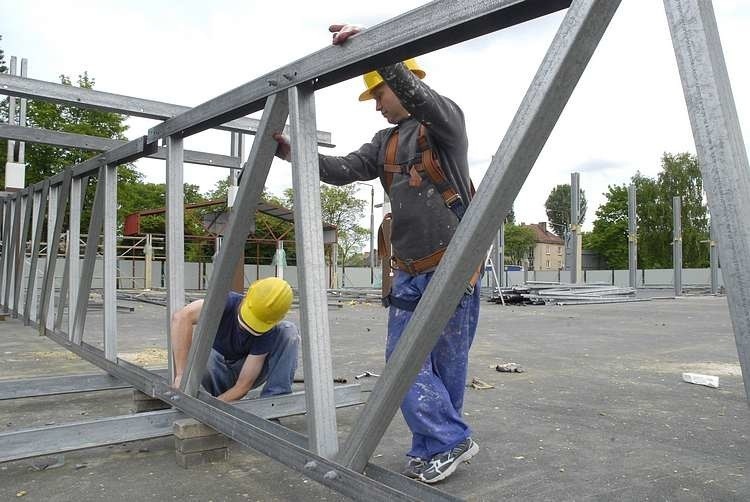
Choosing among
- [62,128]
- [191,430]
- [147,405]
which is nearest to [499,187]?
[191,430]

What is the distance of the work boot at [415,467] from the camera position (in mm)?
2568

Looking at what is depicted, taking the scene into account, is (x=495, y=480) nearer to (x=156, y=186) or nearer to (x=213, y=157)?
(x=213, y=157)

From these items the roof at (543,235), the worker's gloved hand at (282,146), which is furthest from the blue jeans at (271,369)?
the roof at (543,235)

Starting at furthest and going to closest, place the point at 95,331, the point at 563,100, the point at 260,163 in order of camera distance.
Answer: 1. the point at 95,331
2. the point at 260,163
3. the point at 563,100

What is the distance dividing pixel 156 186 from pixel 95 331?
38458 millimetres

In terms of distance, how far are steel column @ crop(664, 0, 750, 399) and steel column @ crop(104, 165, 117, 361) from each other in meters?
3.93

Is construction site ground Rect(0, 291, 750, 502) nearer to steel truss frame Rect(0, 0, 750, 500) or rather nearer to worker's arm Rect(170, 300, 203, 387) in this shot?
steel truss frame Rect(0, 0, 750, 500)

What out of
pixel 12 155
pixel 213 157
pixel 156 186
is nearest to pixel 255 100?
pixel 213 157

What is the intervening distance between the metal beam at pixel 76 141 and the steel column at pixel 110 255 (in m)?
0.67

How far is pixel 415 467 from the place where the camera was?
2.61m

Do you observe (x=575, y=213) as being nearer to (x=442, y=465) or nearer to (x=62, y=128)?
(x=442, y=465)

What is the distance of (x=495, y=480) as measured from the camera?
2643mm

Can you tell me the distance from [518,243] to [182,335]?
3131 inches

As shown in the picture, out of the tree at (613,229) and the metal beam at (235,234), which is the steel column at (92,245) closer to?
the metal beam at (235,234)
